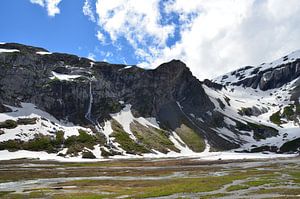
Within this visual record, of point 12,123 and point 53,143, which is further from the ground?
point 12,123

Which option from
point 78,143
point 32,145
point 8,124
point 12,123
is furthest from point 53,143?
point 8,124

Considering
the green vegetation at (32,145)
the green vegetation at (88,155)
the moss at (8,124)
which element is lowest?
the green vegetation at (88,155)

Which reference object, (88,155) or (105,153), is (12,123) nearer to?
(88,155)

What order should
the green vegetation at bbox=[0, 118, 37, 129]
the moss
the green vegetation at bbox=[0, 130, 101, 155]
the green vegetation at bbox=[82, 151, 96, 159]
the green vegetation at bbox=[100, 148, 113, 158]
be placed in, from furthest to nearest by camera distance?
the green vegetation at bbox=[0, 118, 37, 129] < the moss < the green vegetation at bbox=[100, 148, 113, 158] < the green vegetation at bbox=[82, 151, 96, 159] < the green vegetation at bbox=[0, 130, 101, 155]

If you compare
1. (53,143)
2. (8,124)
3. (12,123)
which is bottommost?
(53,143)

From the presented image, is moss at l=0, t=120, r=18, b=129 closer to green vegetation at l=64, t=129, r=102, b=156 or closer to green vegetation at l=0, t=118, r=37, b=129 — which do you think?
green vegetation at l=0, t=118, r=37, b=129

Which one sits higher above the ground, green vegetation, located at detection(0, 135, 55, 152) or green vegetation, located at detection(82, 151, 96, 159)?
green vegetation, located at detection(0, 135, 55, 152)

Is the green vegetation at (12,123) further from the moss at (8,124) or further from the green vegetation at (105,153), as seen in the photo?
the green vegetation at (105,153)

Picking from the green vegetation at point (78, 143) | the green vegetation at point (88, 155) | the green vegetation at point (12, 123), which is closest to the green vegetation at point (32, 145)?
the green vegetation at point (78, 143)

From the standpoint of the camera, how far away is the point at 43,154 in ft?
564

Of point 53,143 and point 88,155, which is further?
point 53,143

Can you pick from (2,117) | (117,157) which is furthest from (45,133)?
(117,157)

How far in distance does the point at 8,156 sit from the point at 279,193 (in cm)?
13363

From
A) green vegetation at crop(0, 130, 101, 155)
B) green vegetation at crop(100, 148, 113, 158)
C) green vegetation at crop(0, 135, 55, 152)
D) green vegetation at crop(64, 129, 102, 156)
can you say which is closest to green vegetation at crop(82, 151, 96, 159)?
green vegetation at crop(64, 129, 102, 156)
